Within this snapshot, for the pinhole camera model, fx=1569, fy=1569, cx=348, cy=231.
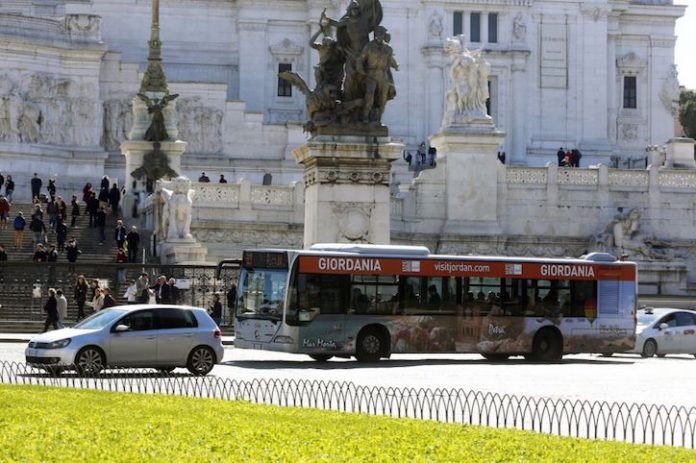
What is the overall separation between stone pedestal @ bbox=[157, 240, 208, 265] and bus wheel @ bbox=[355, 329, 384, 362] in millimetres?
13969

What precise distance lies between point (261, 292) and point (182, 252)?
1414 cm

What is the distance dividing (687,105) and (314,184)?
80613mm

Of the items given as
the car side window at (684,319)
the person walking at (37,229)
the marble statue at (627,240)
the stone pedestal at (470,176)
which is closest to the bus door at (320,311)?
the car side window at (684,319)

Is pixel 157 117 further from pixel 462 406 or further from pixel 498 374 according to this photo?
pixel 462 406

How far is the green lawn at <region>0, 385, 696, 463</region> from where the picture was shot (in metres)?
13.2

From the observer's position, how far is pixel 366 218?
3050 centimetres

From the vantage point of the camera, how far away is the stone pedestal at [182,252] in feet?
144

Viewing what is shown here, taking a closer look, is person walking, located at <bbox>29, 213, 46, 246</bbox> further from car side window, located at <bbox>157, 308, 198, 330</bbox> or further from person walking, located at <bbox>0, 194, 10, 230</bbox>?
car side window, located at <bbox>157, 308, 198, 330</bbox>

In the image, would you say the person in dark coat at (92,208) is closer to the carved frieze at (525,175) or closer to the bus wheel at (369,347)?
the carved frieze at (525,175)

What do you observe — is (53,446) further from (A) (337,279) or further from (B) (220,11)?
(B) (220,11)

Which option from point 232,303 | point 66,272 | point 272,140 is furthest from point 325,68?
point 272,140

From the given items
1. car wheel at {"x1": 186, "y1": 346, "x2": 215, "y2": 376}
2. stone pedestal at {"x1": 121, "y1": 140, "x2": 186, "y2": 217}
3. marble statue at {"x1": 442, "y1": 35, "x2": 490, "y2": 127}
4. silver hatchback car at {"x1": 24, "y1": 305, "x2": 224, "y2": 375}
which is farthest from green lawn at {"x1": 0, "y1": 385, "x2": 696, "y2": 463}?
stone pedestal at {"x1": 121, "y1": 140, "x2": 186, "y2": 217}

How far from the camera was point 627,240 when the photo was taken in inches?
2100

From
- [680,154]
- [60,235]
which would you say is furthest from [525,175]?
[60,235]
